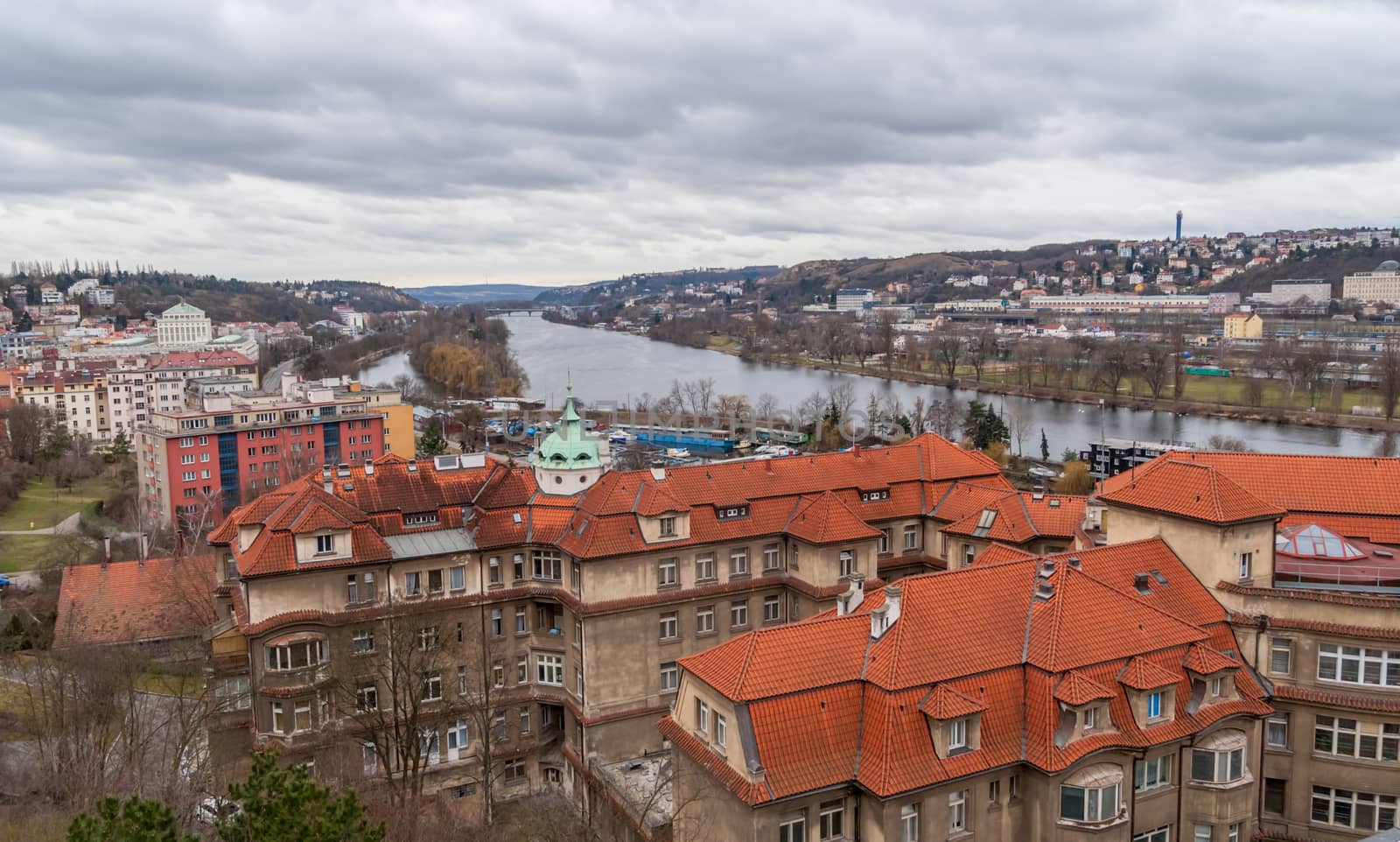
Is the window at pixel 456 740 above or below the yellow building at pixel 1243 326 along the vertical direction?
below

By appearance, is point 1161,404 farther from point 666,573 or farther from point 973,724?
point 973,724

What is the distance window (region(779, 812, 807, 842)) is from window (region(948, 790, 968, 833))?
7.20 feet

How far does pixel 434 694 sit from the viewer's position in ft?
74.0

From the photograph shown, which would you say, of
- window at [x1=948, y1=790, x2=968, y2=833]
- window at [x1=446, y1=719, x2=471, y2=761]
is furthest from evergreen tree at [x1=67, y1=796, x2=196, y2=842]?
window at [x1=446, y1=719, x2=471, y2=761]

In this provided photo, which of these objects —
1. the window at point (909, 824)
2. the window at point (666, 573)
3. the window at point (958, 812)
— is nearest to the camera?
the window at point (909, 824)

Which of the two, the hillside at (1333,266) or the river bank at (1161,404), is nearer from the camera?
the river bank at (1161,404)

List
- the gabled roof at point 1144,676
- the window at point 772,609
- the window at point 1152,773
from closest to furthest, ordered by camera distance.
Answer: the gabled roof at point 1144,676 → the window at point 1152,773 → the window at point 772,609

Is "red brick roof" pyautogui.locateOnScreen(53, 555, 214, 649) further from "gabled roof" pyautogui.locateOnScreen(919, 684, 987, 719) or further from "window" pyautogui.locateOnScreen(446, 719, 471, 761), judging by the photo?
"gabled roof" pyautogui.locateOnScreen(919, 684, 987, 719)

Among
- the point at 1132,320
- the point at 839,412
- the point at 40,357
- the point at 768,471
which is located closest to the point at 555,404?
the point at 839,412

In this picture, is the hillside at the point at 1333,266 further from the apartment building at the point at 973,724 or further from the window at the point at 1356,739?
the apartment building at the point at 973,724

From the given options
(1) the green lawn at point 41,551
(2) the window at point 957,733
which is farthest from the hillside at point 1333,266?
(2) the window at point 957,733

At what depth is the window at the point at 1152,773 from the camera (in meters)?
15.1

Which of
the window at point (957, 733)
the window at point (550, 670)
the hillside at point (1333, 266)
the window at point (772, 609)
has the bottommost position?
the window at point (550, 670)

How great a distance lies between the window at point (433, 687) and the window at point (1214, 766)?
15.3 metres
